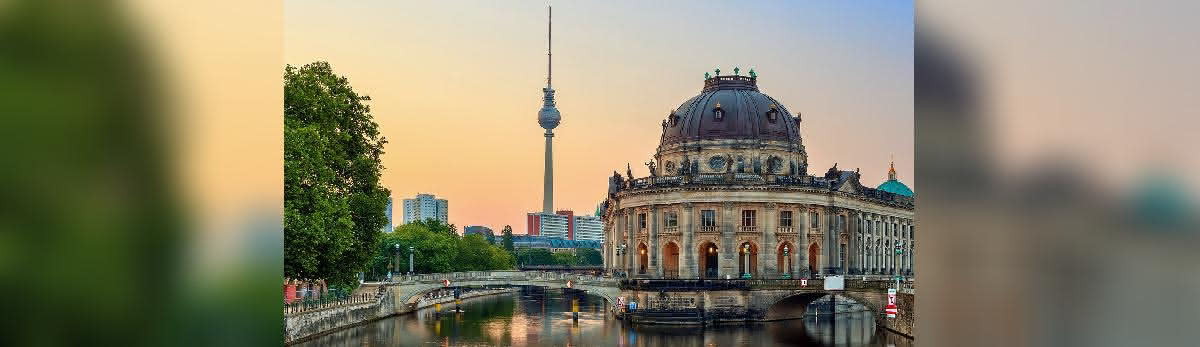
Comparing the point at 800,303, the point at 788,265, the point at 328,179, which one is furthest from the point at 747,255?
the point at 328,179

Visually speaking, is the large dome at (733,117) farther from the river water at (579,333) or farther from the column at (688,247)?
the river water at (579,333)

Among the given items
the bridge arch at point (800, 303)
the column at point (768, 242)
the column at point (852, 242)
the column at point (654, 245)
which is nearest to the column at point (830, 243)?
the column at point (852, 242)

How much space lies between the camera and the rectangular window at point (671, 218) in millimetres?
87438

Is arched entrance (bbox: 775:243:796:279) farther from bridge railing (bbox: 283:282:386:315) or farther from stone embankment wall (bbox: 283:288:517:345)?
bridge railing (bbox: 283:282:386:315)

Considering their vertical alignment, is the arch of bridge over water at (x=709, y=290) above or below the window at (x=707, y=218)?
below

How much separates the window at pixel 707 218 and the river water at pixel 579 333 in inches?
408

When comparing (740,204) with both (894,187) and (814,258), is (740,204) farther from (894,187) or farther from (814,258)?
(894,187)

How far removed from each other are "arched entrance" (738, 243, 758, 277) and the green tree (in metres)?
46.5

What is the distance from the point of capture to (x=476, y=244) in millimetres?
130500
